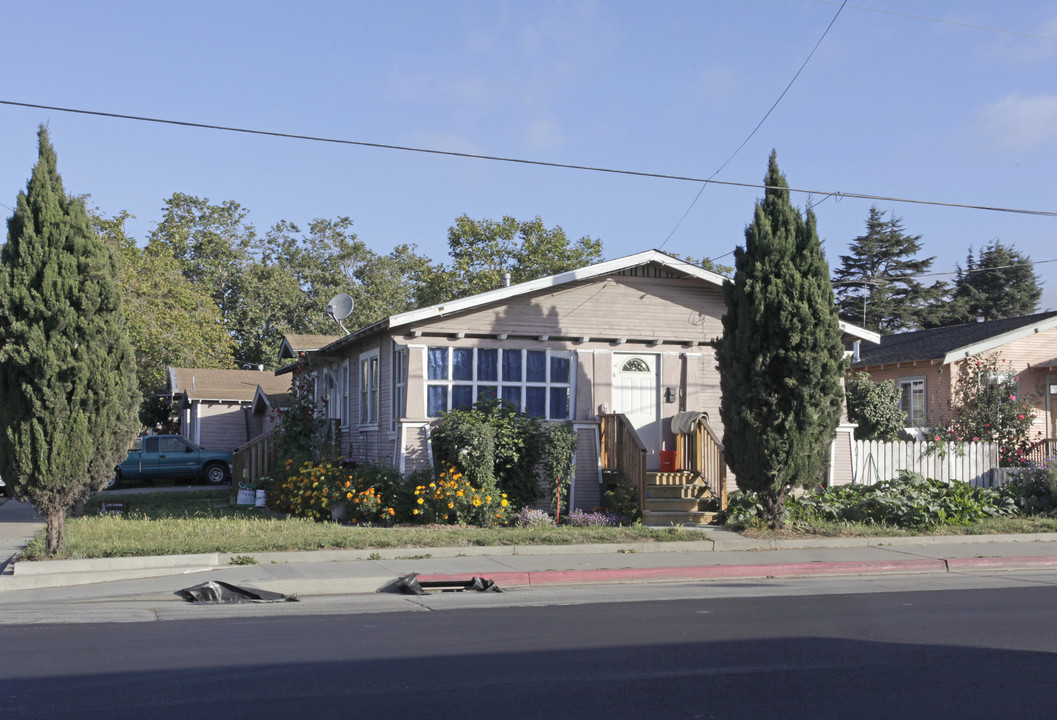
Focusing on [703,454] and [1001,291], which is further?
[1001,291]

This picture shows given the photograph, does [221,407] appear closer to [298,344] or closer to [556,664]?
[298,344]

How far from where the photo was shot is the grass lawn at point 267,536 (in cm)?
1277

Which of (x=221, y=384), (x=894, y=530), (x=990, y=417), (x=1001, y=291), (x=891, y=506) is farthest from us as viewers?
(x=1001, y=291)

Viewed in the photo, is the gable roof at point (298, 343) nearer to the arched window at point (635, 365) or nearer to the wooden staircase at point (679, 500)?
the arched window at point (635, 365)

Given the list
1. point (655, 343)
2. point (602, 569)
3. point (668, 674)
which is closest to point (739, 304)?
point (655, 343)

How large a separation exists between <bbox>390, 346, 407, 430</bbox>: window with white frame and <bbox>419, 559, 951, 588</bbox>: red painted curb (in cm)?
582

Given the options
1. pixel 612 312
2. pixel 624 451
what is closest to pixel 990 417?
pixel 612 312

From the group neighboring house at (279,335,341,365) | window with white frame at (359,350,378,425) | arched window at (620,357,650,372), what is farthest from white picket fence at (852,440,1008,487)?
neighboring house at (279,335,341,365)

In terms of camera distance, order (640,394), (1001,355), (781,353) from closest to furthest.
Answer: (781,353), (640,394), (1001,355)

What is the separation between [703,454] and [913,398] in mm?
12190

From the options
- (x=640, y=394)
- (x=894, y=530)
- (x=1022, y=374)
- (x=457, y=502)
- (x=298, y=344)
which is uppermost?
(x=298, y=344)

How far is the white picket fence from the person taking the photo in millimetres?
18875

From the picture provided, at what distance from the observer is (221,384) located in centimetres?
3638

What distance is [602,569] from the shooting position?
12430 millimetres
